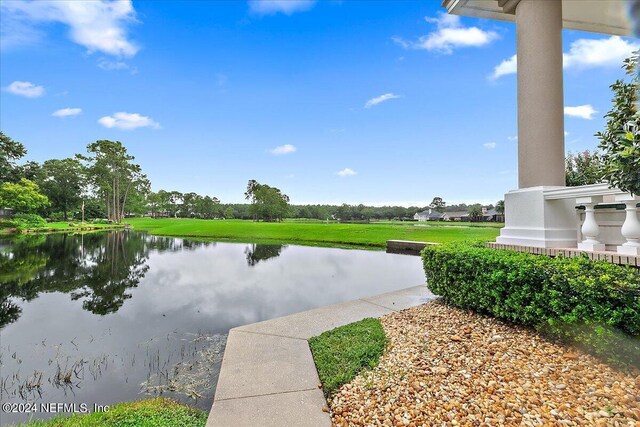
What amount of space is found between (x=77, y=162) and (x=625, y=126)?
56880 millimetres

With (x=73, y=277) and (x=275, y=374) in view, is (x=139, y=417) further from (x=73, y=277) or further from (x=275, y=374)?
(x=73, y=277)

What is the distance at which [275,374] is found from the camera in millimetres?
2730

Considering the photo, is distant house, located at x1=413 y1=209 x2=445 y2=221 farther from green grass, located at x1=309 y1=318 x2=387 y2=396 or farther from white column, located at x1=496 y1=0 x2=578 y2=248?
green grass, located at x1=309 y1=318 x2=387 y2=396

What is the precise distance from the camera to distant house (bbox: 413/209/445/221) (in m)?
59.7

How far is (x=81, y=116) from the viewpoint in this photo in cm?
2364

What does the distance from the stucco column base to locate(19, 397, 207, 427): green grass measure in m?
4.38

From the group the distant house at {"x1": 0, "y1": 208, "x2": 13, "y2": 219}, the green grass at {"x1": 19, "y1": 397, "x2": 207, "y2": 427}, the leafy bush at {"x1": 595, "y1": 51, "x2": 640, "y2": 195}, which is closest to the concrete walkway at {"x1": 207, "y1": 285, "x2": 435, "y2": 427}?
the green grass at {"x1": 19, "y1": 397, "x2": 207, "y2": 427}

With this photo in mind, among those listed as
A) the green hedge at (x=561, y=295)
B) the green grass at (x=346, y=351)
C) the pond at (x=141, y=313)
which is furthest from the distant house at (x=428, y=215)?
the green grass at (x=346, y=351)

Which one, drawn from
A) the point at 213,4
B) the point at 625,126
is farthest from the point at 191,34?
the point at 625,126

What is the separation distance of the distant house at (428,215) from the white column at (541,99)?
57789mm

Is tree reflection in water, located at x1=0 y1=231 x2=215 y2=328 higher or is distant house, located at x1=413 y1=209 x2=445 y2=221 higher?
distant house, located at x1=413 y1=209 x2=445 y2=221

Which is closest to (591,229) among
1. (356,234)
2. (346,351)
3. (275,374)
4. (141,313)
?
(346,351)

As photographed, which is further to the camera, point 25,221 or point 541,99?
point 25,221

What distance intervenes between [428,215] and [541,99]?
6262 cm
